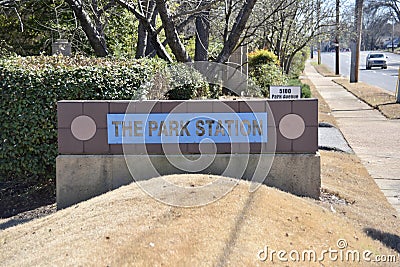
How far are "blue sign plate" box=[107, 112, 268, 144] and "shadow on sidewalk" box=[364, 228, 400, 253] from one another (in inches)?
71.8

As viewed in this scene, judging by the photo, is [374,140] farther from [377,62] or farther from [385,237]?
[377,62]

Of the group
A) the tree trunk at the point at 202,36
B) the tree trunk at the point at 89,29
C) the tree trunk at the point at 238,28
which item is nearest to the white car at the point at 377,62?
the tree trunk at the point at 202,36

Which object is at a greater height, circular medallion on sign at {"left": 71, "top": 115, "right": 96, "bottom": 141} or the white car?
the white car

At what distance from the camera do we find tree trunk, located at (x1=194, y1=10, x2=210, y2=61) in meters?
12.9

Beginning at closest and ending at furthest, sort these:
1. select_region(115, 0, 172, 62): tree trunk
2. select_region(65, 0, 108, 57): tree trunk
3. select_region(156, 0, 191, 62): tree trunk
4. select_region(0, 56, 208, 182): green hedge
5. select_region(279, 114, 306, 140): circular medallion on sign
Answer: select_region(279, 114, 306, 140): circular medallion on sign → select_region(0, 56, 208, 182): green hedge → select_region(156, 0, 191, 62): tree trunk → select_region(115, 0, 172, 62): tree trunk → select_region(65, 0, 108, 57): tree trunk

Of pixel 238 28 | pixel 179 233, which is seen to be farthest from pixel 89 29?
pixel 179 233

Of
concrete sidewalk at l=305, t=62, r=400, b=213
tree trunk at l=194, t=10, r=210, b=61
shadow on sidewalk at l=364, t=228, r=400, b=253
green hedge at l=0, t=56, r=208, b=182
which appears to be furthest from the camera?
tree trunk at l=194, t=10, r=210, b=61

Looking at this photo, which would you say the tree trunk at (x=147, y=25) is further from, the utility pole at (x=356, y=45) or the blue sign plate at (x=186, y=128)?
the utility pole at (x=356, y=45)

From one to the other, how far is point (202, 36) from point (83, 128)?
713cm

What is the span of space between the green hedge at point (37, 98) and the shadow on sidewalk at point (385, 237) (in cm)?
388

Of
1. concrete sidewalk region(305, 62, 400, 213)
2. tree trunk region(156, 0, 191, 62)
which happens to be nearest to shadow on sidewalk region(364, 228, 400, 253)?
concrete sidewalk region(305, 62, 400, 213)

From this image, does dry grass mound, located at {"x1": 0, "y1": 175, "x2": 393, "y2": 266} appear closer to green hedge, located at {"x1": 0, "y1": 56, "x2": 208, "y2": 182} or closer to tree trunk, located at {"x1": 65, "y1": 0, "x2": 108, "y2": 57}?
green hedge, located at {"x1": 0, "y1": 56, "x2": 208, "y2": 182}

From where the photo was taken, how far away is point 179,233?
171 inches

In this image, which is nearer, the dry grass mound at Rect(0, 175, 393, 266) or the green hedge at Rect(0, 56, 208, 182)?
the dry grass mound at Rect(0, 175, 393, 266)
